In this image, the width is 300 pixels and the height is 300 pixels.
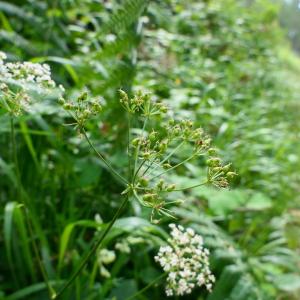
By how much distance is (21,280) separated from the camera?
1595 millimetres

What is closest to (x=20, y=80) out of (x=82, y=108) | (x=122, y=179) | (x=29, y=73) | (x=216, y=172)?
(x=29, y=73)

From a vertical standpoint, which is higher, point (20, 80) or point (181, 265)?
point (20, 80)

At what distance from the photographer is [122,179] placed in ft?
2.71

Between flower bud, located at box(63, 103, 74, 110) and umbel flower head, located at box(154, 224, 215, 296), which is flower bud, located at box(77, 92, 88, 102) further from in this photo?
umbel flower head, located at box(154, 224, 215, 296)

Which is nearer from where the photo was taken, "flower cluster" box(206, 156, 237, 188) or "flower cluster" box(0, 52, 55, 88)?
"flower cluster" box(206, 156, 237, 188)

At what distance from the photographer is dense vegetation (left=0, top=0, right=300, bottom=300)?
899mm

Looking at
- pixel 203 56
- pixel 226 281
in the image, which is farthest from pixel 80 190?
pixel 203 56

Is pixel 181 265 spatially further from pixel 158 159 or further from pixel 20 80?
pixel 20 80

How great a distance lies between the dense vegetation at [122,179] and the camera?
2.95 feet

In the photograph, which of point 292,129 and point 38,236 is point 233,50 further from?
point 38,236

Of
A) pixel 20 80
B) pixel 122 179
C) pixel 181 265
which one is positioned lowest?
pixel 181 265

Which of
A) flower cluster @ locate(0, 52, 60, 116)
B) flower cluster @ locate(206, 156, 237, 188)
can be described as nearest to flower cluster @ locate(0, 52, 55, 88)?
flower cluster @ locate(0, 52, 60, 116)

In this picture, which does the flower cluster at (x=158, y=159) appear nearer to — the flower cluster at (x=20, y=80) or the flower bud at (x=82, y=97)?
the flower bud at (x=82, y=97)

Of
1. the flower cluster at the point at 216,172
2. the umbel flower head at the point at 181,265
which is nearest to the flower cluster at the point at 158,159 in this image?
the flower cluster at the point at 216,172
